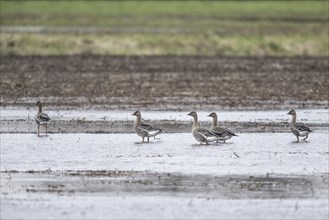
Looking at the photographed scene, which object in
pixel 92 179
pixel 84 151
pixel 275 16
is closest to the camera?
pixel 92 179

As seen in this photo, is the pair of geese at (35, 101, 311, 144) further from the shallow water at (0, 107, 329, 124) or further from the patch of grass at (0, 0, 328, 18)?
the patch of grass at (0, 0, 328, 18)

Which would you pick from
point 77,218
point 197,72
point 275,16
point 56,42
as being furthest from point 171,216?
point 275,16

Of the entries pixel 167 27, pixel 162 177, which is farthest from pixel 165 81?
pixel 167 27

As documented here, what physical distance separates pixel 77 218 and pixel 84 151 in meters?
7.05

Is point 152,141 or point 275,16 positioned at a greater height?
point 275,16

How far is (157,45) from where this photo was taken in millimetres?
56219

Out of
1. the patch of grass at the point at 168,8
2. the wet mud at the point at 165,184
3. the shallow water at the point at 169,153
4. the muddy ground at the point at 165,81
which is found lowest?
the wet mud at the point at 165,184

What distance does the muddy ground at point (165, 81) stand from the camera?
113 ft

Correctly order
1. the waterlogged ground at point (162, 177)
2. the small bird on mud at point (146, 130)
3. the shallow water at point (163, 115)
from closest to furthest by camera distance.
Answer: the waterlogged ground at point (162, 177) < the small bird on mud at point (146, 130) < the shallow water at point (163, 115)

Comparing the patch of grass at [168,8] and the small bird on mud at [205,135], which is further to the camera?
the patch of grass at [168,8]

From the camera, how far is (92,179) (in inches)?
766

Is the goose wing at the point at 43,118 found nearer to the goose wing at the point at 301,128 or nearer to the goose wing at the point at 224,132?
the goose wing at the point at 224,132

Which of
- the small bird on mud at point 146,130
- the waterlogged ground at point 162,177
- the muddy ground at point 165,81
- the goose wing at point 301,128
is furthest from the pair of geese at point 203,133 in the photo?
the muddy ground at point 165,81

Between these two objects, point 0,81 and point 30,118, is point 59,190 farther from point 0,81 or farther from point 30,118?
point 0,81
